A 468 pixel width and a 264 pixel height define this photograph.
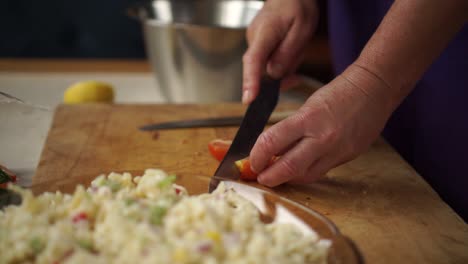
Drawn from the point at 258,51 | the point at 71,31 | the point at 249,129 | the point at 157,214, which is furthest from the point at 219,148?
the point at 71,31

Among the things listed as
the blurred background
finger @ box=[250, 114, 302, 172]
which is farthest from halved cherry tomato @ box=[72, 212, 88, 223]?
the blurred background

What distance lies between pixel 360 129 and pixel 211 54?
0.86 m

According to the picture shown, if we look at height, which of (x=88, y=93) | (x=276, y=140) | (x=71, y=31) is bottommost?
(x=71, y=31)

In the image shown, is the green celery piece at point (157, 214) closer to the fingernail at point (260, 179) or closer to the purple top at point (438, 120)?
the fingernail at point (260, 179)

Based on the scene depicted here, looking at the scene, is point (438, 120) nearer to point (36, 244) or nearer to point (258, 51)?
point (258, 51)

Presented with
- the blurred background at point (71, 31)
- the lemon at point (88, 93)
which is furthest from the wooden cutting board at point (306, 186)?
the blurred background at point (71, 31)

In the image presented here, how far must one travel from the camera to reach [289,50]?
5.15ft

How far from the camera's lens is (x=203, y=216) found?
2.55ft

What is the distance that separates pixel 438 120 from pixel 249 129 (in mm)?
531

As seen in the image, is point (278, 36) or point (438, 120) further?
point (278, 36)

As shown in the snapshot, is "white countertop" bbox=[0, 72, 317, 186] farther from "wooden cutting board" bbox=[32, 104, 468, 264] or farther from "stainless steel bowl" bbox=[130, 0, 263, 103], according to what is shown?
"stainless steel bowl" bbox=[130, 0, 263, 103]

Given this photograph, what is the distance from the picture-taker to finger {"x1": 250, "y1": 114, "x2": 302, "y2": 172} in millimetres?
1109

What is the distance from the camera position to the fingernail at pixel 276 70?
1.58m

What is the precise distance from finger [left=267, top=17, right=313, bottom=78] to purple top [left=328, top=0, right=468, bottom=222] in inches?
7.9
